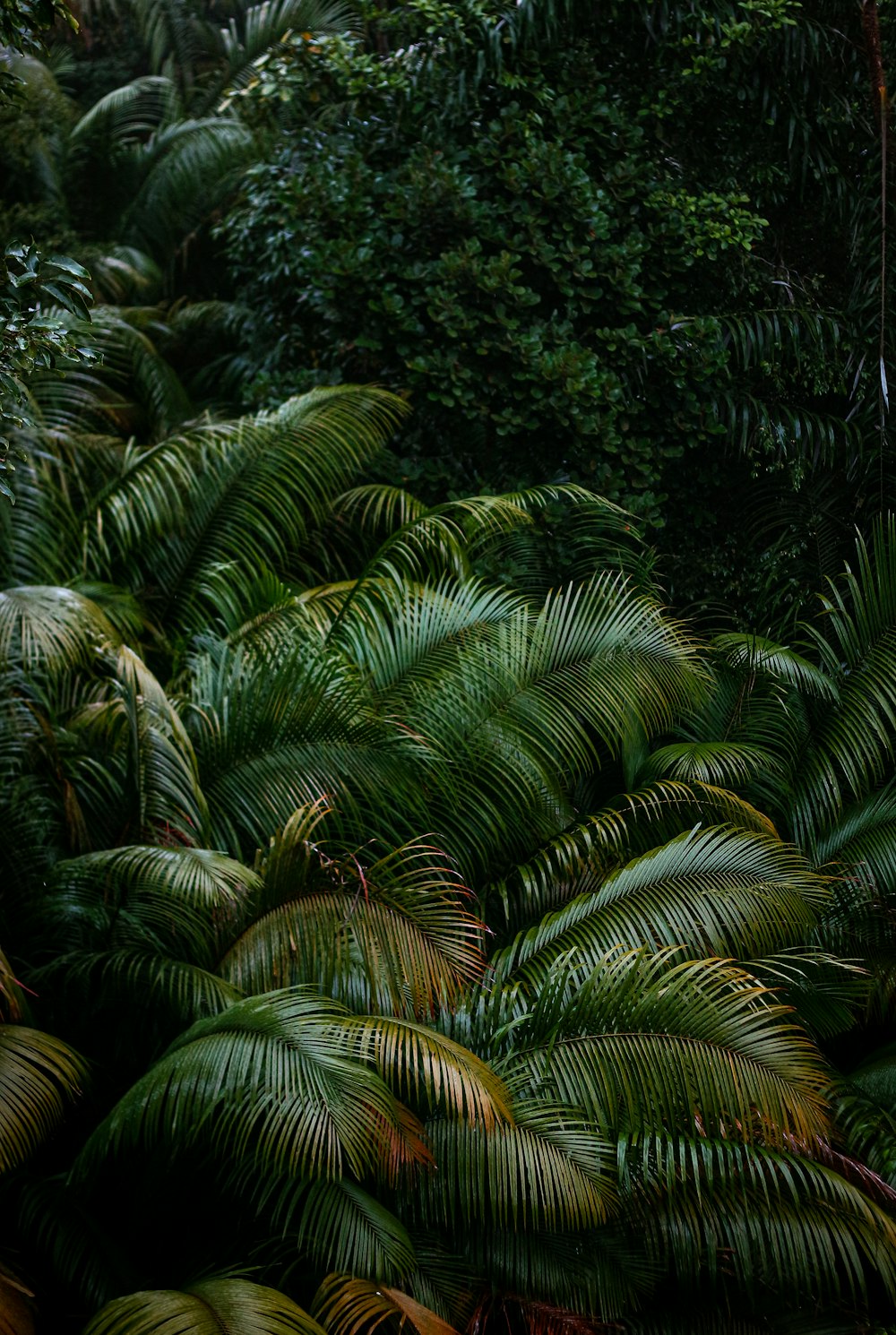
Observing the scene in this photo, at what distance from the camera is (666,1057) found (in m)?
3.59

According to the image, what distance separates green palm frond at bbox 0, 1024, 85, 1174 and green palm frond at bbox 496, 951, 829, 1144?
130 cm

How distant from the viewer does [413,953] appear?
3641 mm

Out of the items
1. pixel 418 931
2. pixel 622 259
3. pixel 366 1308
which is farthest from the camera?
pixel 622 259

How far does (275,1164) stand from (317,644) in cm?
247

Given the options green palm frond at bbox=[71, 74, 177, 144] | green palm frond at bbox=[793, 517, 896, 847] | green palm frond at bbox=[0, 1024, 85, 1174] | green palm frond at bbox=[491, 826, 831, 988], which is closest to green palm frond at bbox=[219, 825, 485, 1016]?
green palm frond at bbox=[491, 826, 831, 988]

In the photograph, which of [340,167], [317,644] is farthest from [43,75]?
[317,644]

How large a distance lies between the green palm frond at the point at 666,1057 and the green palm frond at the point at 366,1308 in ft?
2.46

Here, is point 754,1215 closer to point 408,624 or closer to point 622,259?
point 408,624

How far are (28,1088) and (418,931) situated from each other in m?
1.19

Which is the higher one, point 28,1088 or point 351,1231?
point 28,1088

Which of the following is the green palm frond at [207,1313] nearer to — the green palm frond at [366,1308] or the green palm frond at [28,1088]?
the green palm frond at [366,1308]

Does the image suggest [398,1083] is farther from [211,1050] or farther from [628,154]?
[628,154]

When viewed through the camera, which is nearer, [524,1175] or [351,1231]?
[351,1231]

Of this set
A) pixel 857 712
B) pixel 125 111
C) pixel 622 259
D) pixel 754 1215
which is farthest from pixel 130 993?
pixel 125 111
